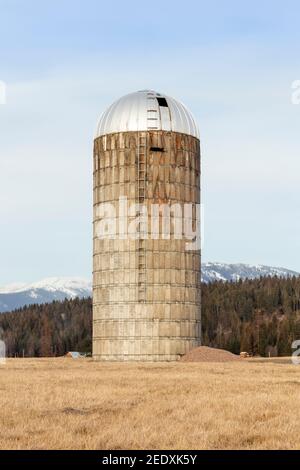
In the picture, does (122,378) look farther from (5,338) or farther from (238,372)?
(5,338)

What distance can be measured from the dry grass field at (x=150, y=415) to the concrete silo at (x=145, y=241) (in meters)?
28.8

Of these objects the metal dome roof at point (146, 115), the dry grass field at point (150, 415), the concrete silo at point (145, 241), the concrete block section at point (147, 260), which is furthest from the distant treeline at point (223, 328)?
the dry grass field at point (150, 415)

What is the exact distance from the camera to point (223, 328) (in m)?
175

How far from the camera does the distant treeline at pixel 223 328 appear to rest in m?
144

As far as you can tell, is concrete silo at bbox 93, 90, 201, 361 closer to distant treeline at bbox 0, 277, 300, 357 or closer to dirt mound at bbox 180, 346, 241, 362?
dirt mound at bbox 180, 346, 241, 362

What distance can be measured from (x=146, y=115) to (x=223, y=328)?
116 meters

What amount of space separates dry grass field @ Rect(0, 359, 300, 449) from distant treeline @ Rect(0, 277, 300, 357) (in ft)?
333

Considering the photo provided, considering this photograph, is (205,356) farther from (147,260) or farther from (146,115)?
(146,115)

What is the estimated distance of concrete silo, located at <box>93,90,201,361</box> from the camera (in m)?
63.8

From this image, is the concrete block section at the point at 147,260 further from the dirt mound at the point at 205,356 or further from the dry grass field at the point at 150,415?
the dry grass field at the point at 150,415

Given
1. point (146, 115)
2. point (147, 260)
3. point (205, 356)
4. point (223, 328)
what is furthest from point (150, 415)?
point (223, 328)

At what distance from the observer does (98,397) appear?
27.8 meters
